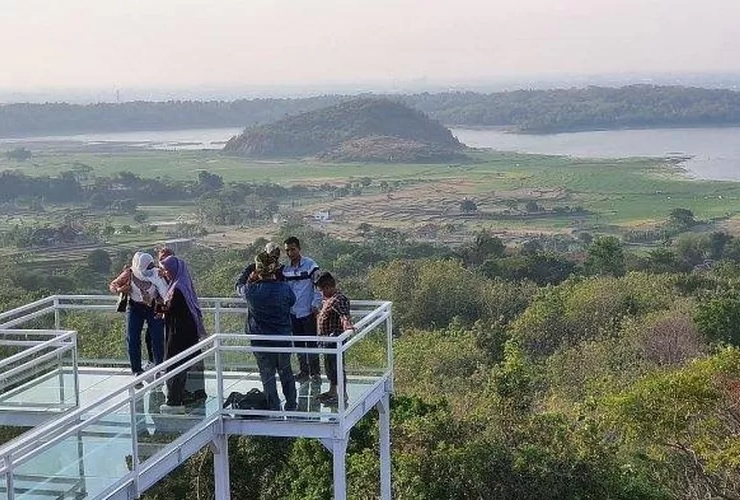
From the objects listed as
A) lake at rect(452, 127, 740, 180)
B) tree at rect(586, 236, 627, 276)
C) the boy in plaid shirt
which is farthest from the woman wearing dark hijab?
lake at rect(452, 127, 740, 180)

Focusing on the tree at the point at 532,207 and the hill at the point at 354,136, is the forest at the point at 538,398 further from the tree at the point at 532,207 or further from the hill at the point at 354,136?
the hill at the point at 354,136

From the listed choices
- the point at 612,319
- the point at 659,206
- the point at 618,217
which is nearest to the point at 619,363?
the point at 612,319

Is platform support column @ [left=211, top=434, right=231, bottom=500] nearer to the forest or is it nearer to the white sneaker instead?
the white sneaker

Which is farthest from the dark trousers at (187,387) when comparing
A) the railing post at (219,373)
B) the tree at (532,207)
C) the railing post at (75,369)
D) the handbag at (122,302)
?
the tree at (532,207)

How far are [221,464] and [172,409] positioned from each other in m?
0.85

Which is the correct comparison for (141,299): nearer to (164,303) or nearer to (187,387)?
(164,303)

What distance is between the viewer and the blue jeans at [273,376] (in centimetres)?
717

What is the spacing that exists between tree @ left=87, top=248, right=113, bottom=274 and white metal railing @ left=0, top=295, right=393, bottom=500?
168 ft

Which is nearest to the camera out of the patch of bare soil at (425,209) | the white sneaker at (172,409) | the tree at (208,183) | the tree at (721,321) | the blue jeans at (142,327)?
the white sneaker at (172,409)

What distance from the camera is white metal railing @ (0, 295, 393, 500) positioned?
5461mm

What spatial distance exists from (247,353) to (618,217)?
339 feet

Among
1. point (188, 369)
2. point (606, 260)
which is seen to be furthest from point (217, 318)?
point (606, 260)

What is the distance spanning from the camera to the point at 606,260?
5103cm

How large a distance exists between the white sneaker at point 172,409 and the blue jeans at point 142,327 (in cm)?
76
